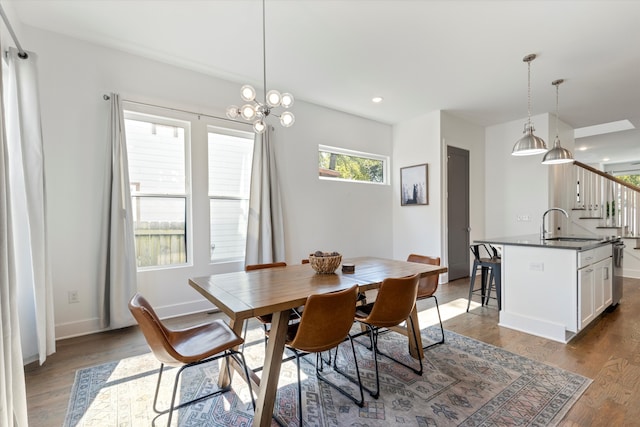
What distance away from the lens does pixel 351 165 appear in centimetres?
522

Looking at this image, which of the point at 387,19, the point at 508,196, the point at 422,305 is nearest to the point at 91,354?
the point at 422,305

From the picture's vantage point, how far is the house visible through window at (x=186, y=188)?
335 centimetres

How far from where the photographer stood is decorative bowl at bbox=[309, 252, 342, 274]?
2309mm

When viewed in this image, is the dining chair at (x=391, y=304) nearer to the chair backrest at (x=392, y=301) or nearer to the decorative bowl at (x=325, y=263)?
the chair backrest at (x=392, y=301)

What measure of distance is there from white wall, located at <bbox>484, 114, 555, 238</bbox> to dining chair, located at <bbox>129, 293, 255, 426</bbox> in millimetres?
5439

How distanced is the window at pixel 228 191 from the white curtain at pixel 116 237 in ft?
3.06

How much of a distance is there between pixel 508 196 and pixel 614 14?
3.41 m

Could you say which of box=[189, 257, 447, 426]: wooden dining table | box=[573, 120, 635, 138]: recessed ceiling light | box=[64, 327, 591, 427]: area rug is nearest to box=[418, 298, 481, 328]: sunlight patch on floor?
box=[64, 327, 591, 427]: area rug

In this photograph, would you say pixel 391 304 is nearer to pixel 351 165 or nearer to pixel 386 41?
pixel 386 41

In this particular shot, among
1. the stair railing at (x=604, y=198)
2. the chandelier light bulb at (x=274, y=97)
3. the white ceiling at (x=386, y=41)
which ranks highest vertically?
the white ceiling at (x=386, y=41)

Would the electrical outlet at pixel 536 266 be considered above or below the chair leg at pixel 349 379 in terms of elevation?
above

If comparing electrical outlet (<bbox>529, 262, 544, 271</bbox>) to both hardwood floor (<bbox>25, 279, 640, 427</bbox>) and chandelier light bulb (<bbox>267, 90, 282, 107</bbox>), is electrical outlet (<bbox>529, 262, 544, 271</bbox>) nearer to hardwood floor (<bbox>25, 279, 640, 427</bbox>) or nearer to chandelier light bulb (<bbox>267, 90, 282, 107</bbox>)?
hardwood floor (<bbox>25, 279, 640, 427</bbox>)

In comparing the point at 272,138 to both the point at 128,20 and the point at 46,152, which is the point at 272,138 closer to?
the point at 128,20

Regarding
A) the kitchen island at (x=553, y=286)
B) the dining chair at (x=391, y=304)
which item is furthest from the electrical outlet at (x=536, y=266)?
the dining chair at (x=391, y=304)
